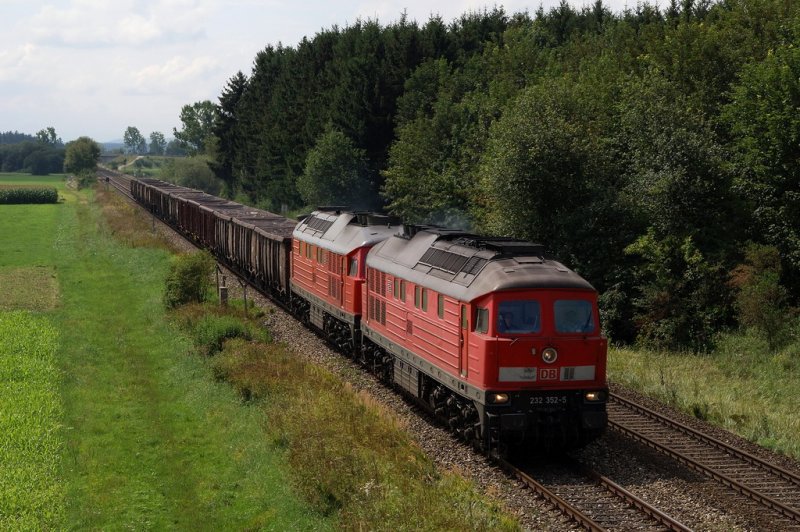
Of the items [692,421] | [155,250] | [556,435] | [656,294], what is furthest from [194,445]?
→ [155,250]

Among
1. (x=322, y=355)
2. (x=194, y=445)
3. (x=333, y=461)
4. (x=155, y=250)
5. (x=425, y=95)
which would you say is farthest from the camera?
(x=425, y=95)

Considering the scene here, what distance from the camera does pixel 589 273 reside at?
32.9 meters

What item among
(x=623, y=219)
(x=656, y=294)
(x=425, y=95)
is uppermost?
(x=425, y=95)

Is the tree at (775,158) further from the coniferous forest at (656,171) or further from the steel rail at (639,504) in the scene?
the steel rail at (639,504)

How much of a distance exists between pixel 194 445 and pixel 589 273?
18.1 m

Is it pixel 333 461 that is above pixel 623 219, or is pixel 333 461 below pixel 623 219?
below

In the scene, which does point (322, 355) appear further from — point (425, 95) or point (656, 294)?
point (425, 95)

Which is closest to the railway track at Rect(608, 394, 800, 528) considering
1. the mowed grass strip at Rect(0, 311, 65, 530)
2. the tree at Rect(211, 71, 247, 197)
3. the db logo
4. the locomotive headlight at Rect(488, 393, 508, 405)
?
the db logo

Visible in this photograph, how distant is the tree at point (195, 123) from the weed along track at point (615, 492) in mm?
170977

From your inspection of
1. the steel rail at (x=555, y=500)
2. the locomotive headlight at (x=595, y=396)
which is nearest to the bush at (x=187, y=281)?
the steel rail at (x=555, y=500)

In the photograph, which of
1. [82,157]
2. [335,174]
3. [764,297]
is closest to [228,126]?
[335,174]

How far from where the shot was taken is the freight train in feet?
55.4

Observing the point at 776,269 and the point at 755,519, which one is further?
the point at 776,269

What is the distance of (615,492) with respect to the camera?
51.9ft
